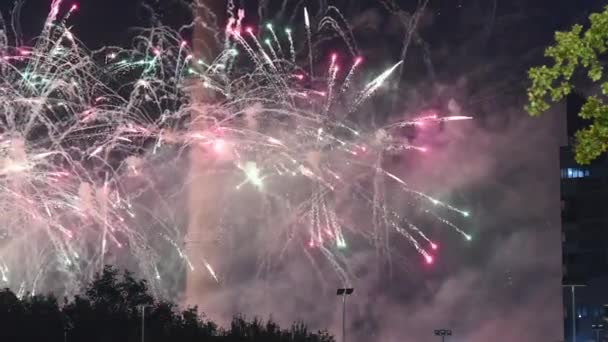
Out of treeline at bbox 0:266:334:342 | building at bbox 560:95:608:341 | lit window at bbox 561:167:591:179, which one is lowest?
treeline at bbox 0:266:334:342

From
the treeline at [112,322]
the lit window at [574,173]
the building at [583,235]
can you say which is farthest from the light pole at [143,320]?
the lit window at [574,173]

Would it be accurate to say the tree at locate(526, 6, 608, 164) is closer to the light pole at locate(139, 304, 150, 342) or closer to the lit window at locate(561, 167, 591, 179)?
the light pole at locate(139, 304, 150, 342)

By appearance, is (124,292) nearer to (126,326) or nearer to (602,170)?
(126,326)

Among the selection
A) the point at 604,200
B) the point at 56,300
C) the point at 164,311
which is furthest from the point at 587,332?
the point at 56,300

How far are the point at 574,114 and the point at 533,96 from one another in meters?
81.4

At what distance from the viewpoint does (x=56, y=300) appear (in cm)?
5972

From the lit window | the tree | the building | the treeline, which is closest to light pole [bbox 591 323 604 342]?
the building

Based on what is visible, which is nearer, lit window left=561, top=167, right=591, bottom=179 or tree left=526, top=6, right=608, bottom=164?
tree left=526, top=6, right=608, bottom=164

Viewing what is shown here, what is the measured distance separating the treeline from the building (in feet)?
119

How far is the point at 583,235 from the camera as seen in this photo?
9344 cm

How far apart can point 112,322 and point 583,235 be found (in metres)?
51.3

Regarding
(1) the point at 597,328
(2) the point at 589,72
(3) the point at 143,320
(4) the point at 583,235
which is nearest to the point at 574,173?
(4) the point at 583,235

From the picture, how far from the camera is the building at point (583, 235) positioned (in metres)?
89.6

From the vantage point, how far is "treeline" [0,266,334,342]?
56625mm
